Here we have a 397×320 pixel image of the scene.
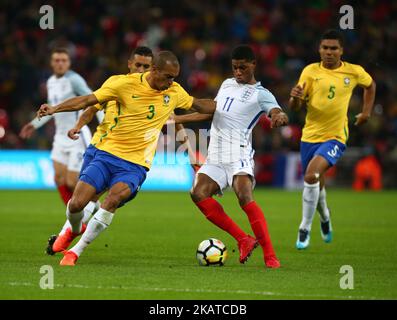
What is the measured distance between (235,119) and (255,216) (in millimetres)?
1171

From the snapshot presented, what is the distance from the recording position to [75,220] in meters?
10.0

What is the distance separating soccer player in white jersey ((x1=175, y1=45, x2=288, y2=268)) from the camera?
10.1 metres

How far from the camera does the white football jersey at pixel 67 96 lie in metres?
13.6

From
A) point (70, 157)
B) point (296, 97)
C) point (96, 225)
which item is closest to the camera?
point (96, 225)

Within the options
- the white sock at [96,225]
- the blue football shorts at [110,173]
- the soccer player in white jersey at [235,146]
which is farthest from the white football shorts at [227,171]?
the white sock at [96,225]

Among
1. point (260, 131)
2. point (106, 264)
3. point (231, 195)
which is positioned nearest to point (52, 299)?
point (106, 264)

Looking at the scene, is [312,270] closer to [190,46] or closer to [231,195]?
[231,195]

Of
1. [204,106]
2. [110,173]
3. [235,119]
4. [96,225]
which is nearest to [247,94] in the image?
[235,119]

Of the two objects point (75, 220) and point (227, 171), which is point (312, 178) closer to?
Answer: point (227, 171)

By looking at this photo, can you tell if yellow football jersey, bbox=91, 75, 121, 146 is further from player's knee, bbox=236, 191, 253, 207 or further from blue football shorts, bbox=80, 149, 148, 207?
player's knee, bbox=236, 191, 253, 207

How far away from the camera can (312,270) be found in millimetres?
9672

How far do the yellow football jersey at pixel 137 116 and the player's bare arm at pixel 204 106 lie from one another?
246 millimetres

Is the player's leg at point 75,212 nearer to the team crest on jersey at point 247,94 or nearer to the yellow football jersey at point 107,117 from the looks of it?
the yellow football jersey at point 107,117

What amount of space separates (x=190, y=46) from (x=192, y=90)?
196 centimetres
